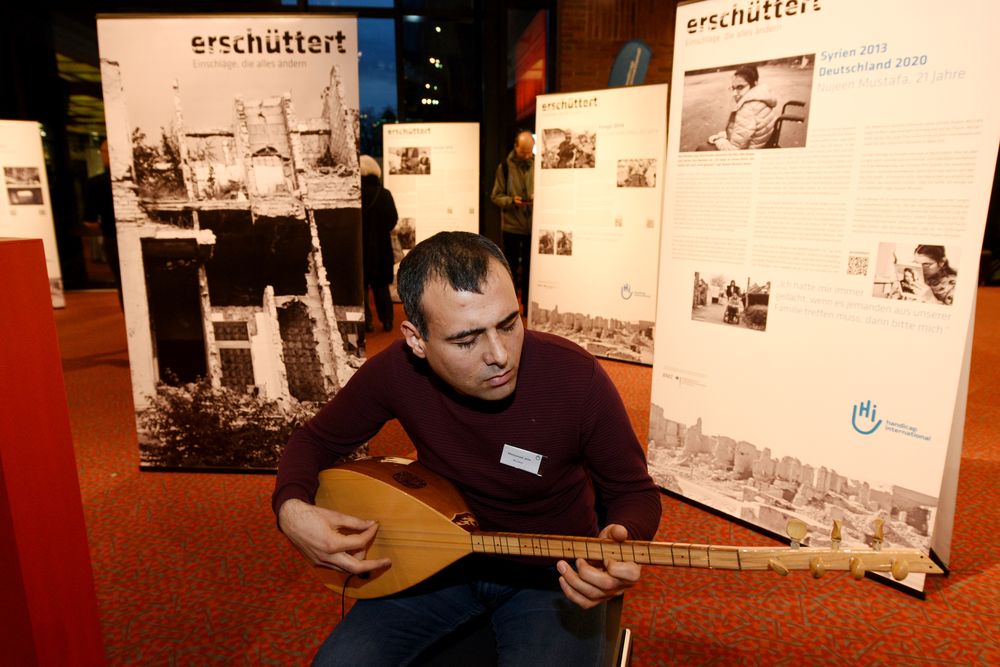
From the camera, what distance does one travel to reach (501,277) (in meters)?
1.33

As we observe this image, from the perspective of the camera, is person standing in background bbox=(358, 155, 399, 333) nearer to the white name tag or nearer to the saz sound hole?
the saz sound hole

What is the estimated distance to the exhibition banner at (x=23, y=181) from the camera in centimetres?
654

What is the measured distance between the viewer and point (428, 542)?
1.43m

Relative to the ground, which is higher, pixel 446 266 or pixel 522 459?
pixel 446 266

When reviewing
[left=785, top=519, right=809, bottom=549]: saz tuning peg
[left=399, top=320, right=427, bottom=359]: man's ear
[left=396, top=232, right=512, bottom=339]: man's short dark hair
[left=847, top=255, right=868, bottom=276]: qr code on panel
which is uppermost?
[left=396, top=232, right=512, bottom=339]: man's short dark hair

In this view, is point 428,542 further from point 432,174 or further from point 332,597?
point 432,174

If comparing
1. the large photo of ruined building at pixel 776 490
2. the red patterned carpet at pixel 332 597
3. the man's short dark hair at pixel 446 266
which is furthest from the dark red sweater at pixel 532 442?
the large photo of ruined building at pixel 776 490

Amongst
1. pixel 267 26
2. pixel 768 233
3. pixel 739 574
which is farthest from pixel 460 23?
pixel 739 574

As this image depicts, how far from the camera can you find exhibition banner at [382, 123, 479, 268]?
6.65m

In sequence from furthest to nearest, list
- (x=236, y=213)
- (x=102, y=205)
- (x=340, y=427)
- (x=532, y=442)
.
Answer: (x=102, y=205), (x=236, y=213), (x=340, y=427), (x=532, y=442)

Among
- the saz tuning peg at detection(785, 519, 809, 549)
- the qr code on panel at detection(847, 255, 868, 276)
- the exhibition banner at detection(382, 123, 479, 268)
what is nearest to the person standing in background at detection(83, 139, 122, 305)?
the exhibition banner at detection(382, 123, 479, 268)

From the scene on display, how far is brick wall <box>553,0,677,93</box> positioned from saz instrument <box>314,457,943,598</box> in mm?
6099

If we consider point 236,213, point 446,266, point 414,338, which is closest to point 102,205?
point 236,213

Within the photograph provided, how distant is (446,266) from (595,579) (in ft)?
2.25
